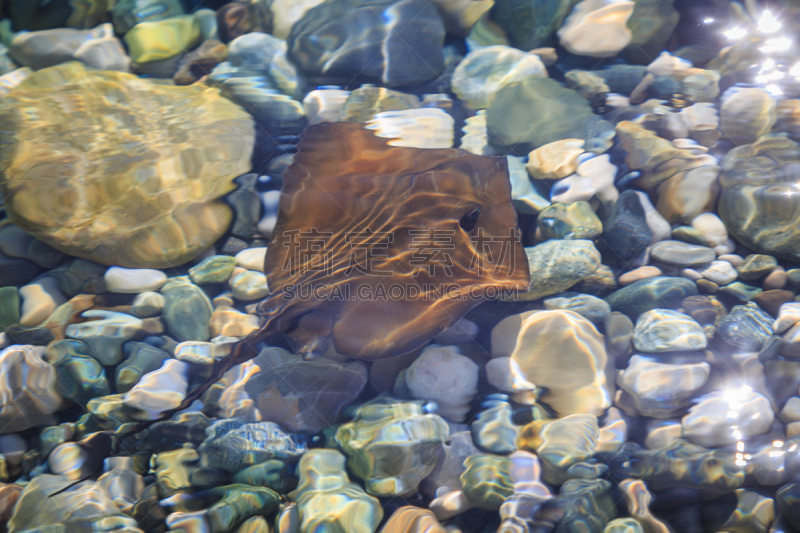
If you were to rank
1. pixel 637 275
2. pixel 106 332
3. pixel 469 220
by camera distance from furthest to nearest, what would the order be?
pixel 637 275, pixel 106 332, pixel 469 220

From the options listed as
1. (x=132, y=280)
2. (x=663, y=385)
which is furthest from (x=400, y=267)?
(x=132, y=280)

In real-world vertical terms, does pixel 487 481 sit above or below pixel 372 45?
below

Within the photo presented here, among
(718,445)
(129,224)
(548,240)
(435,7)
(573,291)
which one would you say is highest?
(435,7)

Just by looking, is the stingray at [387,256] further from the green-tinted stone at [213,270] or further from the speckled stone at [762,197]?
the speckled stone at [762,197]

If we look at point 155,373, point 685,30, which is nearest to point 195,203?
point 155,373

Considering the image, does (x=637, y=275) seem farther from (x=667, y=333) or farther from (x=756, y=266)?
(x=756, y=266)

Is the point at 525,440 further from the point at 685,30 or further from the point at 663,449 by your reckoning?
the point at 685,30

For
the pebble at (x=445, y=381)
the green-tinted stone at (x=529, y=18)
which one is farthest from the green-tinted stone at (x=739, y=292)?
the green-tinted stone at (x=529, y=18)

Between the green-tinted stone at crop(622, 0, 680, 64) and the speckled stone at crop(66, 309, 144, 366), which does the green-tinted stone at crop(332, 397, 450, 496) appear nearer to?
the speckled stone at crop(66, 309, 144, 366)
